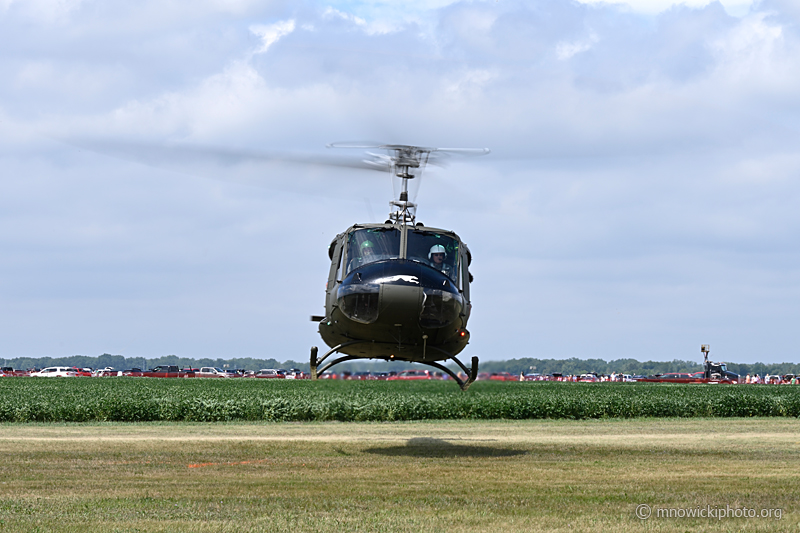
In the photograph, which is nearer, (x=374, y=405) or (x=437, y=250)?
(x=437, y=250)

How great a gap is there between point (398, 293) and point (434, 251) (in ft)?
5.56

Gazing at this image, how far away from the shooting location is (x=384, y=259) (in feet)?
54.9

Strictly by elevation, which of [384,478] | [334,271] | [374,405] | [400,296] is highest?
[334,271]

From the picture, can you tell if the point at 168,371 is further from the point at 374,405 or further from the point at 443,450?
the point at 443,450

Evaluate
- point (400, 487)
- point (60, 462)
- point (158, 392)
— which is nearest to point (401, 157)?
point (400, 487)

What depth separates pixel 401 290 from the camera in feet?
52.6

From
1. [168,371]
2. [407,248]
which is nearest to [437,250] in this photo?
[407,248]

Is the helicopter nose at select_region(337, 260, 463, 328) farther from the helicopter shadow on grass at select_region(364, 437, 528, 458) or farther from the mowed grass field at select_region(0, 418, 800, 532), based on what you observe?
the helicopter shadow on grass at select_region(364, 437, 528, 458)

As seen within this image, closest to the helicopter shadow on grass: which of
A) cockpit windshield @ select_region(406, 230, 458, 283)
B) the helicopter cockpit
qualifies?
cockpit windshield @ select_region(406, 230, 458, 283)

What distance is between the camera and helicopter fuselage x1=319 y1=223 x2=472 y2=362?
1619 cm

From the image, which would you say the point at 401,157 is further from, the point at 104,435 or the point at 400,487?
the point at 104,435

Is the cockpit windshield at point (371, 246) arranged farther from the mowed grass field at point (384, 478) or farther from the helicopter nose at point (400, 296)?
the mowed grass field at point (384, 478)

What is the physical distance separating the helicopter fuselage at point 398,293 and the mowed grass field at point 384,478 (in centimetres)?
301

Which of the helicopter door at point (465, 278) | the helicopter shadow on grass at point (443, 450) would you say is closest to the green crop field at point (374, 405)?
the helicopter shadow on grass at point (443, 450)
